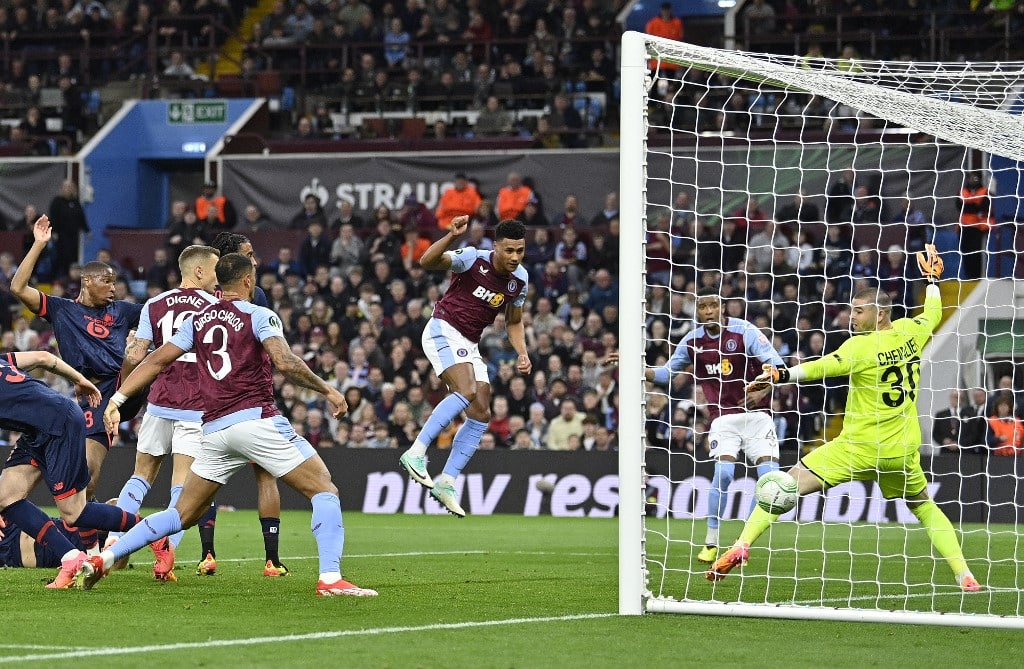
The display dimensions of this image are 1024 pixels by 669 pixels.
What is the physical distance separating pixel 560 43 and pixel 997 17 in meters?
7.38

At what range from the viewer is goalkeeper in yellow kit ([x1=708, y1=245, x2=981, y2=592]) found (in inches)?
383

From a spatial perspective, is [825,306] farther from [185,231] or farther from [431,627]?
[185,231]

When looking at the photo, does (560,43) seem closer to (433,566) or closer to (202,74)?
(202,74)

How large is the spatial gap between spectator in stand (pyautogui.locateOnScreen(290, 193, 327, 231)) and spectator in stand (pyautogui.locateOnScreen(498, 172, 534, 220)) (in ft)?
9.76

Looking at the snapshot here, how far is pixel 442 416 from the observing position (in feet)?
36.9

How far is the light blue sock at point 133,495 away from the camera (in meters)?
10.0

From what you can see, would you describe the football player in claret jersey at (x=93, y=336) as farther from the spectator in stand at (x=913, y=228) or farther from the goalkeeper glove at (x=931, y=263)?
the spectator in stand at (x=913, y=228)

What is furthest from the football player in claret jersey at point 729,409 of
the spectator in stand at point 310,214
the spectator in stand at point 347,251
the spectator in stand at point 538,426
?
the spectator in stand at point 310,214

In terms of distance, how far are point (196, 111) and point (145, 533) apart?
19.4 meters

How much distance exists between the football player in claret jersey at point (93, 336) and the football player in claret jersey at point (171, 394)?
34cm

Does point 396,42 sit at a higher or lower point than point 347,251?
higher

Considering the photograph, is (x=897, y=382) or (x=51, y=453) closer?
(x=51, y=453)

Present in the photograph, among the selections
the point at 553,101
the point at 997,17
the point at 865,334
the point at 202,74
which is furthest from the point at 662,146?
the point at 865,334

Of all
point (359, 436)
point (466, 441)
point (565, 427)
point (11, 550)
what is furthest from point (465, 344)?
point (359, 436)
